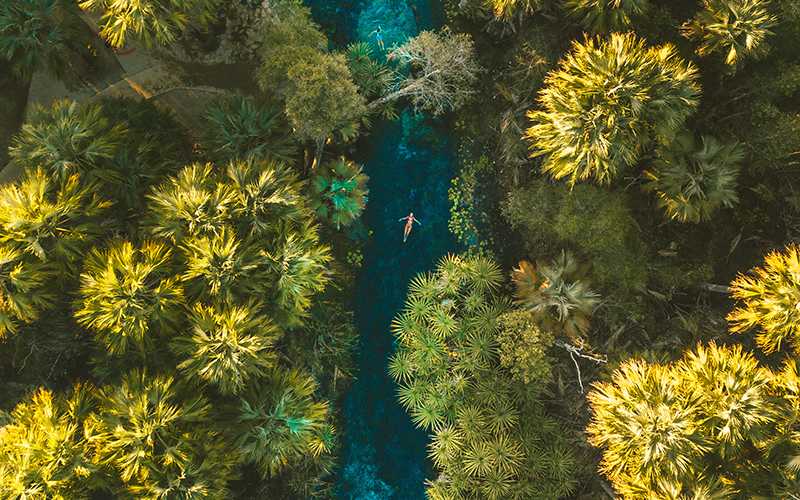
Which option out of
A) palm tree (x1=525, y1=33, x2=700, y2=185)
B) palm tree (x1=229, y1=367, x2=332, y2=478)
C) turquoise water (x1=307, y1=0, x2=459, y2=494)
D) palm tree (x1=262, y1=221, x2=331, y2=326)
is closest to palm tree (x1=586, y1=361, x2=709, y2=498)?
palm tree (x1=525, y1=33, x2=700, y2=185)

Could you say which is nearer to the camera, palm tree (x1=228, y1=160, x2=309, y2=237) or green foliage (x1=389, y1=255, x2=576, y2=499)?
palm tree (x1=228, y1=160, x2=309, y2=237)

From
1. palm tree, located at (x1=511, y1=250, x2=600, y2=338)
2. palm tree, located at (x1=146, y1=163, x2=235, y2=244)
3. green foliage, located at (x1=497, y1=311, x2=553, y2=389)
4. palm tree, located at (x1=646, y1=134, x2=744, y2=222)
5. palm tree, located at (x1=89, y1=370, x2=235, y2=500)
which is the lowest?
green foliage, located at (x1=497, y1=311, x2=553, y2=389)

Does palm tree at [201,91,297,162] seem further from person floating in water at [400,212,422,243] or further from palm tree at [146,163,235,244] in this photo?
person floating in water at [400,212,422,243]

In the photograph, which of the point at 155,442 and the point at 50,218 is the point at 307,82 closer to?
the point at 50,218

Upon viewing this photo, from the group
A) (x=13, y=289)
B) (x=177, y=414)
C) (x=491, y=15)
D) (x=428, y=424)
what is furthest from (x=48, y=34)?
(x=428, y=424)

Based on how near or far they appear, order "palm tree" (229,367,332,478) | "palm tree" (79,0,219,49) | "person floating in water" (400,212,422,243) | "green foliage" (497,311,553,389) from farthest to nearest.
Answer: "person floating in water" (400,212,422,243)
"green foliage" (497,311,553,389)
"palm tree" (229,367,332,478)
"palm tree" (79,0,219,49)

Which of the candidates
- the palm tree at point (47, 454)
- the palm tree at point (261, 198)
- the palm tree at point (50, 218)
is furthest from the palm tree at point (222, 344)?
the palm tree at point (50, 218)

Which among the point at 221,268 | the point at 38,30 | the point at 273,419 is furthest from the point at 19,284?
the point at 38,30

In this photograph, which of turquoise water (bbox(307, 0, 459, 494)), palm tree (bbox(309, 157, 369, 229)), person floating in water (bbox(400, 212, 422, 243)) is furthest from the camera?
person floating in water (bbox(400, 212, 422, 243))
